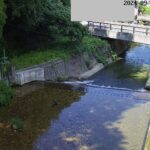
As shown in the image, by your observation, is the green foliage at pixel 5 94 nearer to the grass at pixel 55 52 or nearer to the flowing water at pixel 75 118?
the flowing water at pixel 75 118

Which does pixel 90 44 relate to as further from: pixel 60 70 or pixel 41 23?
pixel 60 70

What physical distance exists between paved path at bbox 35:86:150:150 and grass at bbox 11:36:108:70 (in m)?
4.67

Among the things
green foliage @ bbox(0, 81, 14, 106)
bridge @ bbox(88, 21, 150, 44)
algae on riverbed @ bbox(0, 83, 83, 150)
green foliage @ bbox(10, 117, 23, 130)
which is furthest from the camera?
bridge @ bbox(88, 21, 150, 44)

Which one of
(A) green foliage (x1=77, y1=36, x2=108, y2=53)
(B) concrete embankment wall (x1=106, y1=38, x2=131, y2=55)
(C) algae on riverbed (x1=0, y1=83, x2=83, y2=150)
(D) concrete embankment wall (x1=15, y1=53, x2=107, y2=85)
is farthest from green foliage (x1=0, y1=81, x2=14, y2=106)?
(B) concrete embankment wall (x1=106, y1=38, x2=131, y2=55)

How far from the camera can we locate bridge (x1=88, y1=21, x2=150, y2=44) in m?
26.5

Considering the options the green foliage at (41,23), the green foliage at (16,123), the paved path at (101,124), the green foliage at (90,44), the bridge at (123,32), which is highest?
the green foliage at (41,23)

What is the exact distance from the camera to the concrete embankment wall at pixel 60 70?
18.9 metres

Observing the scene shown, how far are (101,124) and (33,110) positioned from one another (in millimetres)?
3031

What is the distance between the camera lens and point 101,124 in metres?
13.6

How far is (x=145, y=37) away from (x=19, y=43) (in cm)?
928

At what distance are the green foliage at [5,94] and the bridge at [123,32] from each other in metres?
13.3

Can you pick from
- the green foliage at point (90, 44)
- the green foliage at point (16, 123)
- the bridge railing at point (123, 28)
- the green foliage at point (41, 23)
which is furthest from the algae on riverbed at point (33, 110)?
the bridge railing at point (123, 28)

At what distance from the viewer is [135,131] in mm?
12906

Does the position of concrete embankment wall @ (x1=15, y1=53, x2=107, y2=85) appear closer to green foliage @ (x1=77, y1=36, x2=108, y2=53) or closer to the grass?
the grass
